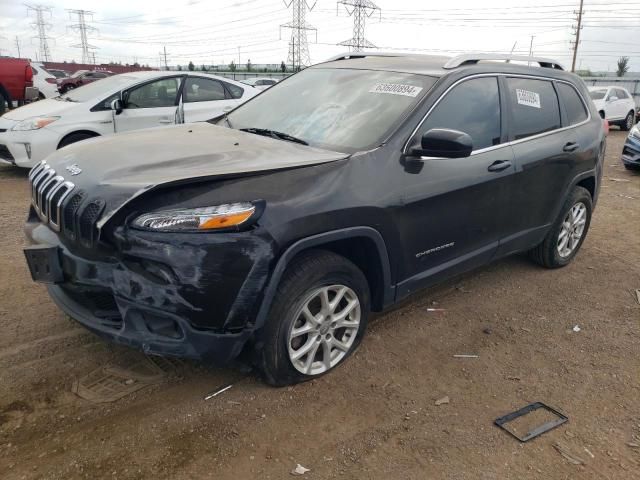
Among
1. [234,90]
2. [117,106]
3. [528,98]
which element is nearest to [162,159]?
[528,98]

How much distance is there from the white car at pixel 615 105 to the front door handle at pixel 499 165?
1663 centimetres

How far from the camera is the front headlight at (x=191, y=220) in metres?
2.47

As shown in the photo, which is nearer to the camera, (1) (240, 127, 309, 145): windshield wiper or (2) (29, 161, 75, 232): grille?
(2) (29, 161, 75, 232): grille

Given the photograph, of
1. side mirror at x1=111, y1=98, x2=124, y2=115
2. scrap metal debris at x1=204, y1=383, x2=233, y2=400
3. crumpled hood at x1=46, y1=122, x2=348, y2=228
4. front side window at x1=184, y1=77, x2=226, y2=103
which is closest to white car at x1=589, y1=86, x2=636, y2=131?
front side window at x1=184, y1=77, x2=226, y2=103

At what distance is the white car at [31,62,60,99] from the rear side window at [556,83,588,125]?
15079mm

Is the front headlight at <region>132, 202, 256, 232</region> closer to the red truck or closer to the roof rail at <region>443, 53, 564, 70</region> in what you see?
the roof rail at <region>443, 53, 564, 70</region>

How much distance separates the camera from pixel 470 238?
378cm

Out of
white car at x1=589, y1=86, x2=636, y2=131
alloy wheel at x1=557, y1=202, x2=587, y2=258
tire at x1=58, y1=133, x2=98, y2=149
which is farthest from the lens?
white car at x1=589, y1=86, x2=636, y2=131

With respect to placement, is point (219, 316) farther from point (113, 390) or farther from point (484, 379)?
point (484, 379)

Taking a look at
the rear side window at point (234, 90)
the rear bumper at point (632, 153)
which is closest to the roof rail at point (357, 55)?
the rear side window at point (234, 90)

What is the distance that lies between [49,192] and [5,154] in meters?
5.68

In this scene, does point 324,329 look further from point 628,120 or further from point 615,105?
point 628,120

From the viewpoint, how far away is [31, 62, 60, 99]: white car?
15547mm

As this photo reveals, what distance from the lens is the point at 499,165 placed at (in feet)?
12.5
